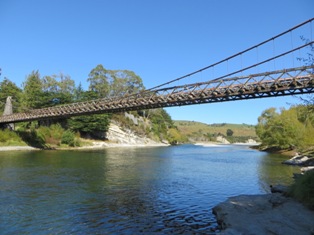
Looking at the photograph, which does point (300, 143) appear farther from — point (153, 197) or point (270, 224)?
point (270, 224)

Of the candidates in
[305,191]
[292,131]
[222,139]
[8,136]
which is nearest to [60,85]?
[8,136]

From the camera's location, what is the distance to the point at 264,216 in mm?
9227

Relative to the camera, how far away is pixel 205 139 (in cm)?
17800

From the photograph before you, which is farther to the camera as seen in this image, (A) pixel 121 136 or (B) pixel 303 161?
(A) pixel 121 136

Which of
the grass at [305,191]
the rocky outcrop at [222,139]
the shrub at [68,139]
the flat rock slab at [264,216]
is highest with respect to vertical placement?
the shrub at [68,139]

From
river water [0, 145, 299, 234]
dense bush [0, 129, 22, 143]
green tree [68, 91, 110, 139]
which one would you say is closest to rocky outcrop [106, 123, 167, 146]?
green tree [68, 91, 110, 139]

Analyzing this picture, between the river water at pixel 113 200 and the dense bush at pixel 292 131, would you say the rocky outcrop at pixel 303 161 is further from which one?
the dense bush at pixel 292 131

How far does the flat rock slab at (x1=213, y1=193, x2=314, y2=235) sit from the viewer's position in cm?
789

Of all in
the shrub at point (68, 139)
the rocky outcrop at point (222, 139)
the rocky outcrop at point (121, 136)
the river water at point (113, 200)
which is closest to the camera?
the river water at point (113, 200)

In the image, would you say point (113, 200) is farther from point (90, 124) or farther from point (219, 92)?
point (90, 124)

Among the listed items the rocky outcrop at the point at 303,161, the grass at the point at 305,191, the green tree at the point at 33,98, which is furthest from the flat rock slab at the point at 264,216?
the green tree at the point at 33,98

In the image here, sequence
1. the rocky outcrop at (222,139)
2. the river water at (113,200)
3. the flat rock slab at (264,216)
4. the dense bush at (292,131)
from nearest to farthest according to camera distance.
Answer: the flat rock slab at (264,216) < the river water at (113,200) < the dense bush at (292,131) < the rocky outcrop at (222,139)

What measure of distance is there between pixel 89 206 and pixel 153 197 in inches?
127

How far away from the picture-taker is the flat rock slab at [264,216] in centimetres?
789
